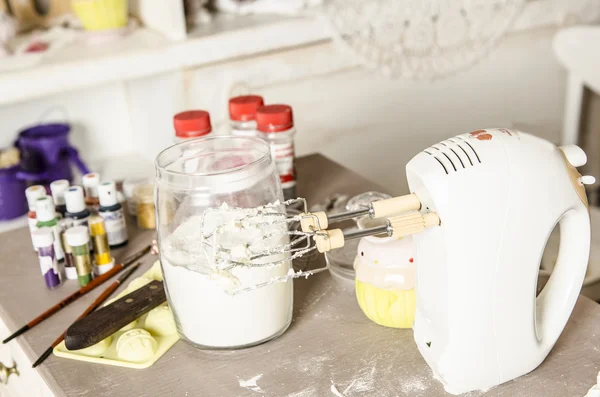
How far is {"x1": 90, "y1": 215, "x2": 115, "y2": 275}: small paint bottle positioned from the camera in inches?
36.4

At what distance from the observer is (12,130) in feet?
5.24

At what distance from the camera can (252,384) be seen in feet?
2.33

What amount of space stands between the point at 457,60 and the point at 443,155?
1124 mm

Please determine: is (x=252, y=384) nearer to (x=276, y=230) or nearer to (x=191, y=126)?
(x=276, y=230)

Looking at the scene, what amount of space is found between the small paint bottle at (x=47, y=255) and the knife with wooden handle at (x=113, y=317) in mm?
139

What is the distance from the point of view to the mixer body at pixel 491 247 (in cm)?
63

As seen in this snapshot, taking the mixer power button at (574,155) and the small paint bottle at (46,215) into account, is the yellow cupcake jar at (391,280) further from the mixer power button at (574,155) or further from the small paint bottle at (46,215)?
the small paint bottle at (46,215)

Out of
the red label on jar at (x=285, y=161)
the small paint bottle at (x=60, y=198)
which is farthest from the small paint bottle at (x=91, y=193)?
the red label on jar at (x=285, y=161)

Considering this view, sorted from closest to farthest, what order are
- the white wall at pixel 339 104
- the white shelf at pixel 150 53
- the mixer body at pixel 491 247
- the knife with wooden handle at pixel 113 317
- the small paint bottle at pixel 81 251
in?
the mixer body at pixel 491 247 → the knife with wooden handle at pixel 113 317 → the small paint bottle at pixel 81 251 → the white shelf at pixel 150 53 → the white wall at pixel 339 104

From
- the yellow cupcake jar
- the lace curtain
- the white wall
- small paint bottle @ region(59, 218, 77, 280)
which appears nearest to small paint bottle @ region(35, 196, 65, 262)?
small paint bottle @ region(59, 218, 77, 280)

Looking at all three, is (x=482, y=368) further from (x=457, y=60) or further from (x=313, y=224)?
(x=457, y=60)

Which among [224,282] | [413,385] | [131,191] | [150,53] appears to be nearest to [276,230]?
[224,282]

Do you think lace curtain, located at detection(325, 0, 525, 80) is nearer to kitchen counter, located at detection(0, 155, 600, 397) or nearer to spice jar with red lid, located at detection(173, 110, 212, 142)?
spice jar with red lid, located at detection(173, 110, 212, 142)

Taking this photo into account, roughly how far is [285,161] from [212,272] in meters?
0.34
